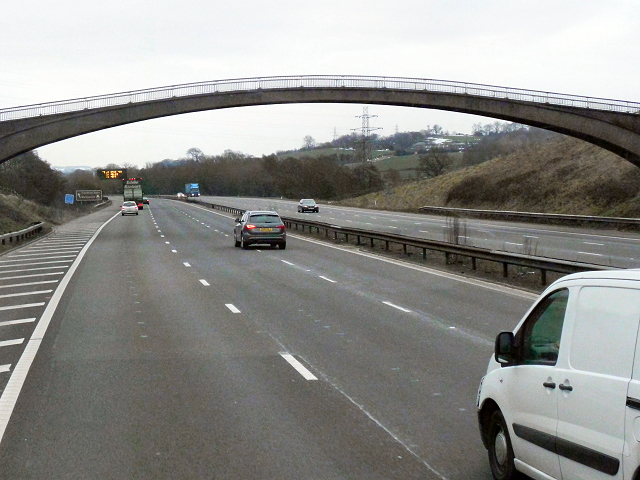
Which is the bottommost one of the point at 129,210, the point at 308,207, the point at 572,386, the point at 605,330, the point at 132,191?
the point at 129,210

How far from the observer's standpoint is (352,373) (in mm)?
10172

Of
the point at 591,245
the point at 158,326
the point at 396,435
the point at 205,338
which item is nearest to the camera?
the point at 396,435

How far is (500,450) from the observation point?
6.01 meters

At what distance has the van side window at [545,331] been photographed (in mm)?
5344

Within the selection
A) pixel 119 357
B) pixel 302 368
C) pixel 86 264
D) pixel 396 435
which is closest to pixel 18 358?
pixel 119 357

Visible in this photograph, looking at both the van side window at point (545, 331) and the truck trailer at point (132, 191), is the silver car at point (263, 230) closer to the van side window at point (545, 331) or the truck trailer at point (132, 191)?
the van side window at point (545, 331)

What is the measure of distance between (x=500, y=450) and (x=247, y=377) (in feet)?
14.8

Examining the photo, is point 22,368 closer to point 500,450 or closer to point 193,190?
point 500,450

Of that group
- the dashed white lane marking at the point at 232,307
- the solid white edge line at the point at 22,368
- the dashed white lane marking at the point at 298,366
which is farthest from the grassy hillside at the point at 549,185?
the dashed white lane marking at the point at 298,366

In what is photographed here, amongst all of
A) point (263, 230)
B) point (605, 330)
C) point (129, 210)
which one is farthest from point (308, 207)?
point (605, 330)

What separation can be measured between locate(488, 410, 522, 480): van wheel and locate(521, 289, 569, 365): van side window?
0.56 m

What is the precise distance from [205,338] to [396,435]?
609 cm

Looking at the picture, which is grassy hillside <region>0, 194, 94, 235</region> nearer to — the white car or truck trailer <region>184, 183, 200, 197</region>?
the white car

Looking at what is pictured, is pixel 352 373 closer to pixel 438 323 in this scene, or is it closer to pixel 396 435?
pixel 396 435
